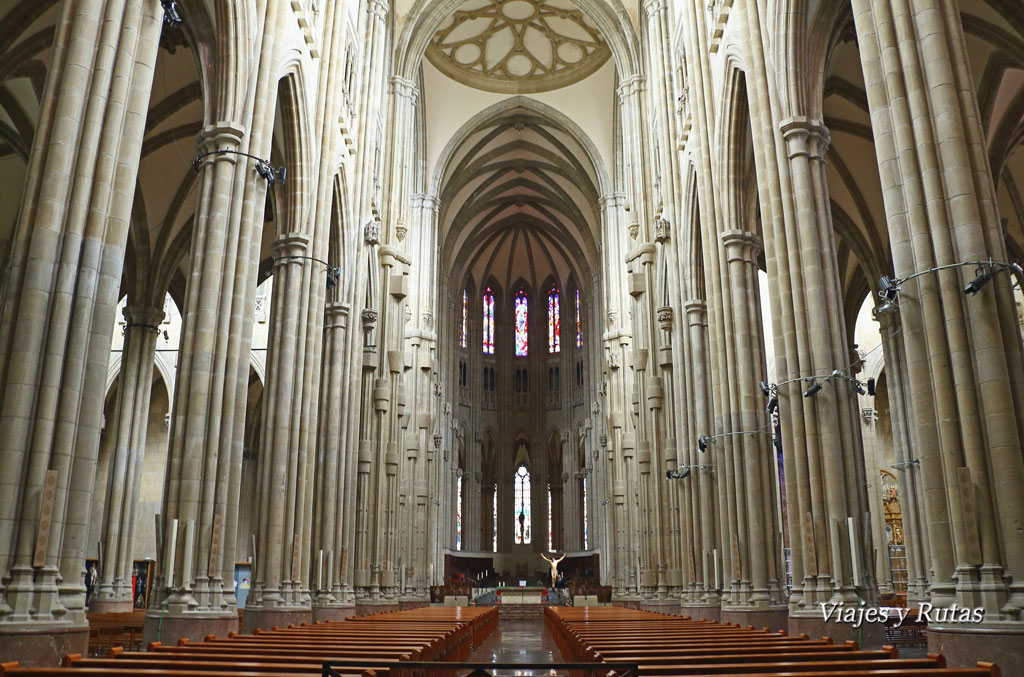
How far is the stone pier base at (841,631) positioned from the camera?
39.4 feet

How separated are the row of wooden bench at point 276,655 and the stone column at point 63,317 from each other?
981mm

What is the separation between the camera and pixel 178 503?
12.8 metres

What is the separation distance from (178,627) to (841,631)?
934cm

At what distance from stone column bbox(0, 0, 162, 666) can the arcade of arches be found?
32 mm

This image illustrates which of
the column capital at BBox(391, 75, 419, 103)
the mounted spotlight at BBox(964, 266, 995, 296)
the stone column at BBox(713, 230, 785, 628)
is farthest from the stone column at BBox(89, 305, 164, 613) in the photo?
the mounted spotlight at BBox(964, 266, 995, 296)

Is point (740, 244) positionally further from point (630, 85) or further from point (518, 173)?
point (518, 173)

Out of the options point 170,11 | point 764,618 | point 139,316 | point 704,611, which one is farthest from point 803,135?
point 139,316

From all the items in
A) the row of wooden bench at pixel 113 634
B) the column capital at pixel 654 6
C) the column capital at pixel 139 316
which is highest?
the column capital at pixel 654 6

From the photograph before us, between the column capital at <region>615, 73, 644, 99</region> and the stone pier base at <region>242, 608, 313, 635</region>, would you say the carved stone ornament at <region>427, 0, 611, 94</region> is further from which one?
the stone pier base at <region>242, 608, 313, 635</region>

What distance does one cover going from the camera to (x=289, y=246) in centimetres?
1791

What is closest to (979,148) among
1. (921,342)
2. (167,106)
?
(921,342)

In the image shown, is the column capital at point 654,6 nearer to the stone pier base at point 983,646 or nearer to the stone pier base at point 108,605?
the stone pier base at point 983,646

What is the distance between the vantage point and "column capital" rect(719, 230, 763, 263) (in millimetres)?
17703

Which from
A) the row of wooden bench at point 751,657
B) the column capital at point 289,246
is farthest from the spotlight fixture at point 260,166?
the row of wooden bench at point 751,657
